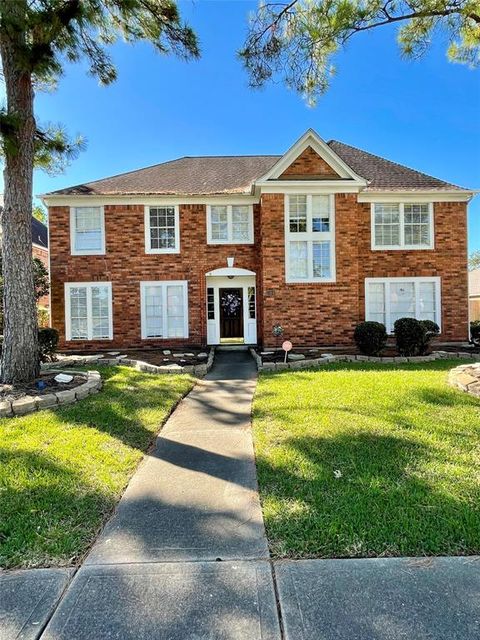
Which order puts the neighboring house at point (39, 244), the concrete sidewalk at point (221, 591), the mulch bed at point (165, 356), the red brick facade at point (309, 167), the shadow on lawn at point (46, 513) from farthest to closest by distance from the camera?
the neighboring house at point (39, 244) → the red brick facade at point (309, 167) → the mulch bed at point (165, 356) → the shadow on lawn at point (46, 513) → the concrete sidewalk at point (221, 591)

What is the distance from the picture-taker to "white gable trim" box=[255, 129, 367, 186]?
1191 cm

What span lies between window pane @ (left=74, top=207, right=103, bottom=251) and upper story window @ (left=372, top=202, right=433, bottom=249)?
9746 millimetres

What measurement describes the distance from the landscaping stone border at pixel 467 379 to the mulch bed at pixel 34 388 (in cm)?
686

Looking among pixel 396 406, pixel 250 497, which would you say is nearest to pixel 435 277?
pixel 396 406

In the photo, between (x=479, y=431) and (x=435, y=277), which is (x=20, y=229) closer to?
(x=479, y=431)

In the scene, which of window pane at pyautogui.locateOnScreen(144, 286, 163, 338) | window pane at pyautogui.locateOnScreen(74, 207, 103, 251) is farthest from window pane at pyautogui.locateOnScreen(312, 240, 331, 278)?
window pane at pyautogui.locateOnScreen(74, 207, 103, 251)

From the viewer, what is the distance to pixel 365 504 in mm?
2926

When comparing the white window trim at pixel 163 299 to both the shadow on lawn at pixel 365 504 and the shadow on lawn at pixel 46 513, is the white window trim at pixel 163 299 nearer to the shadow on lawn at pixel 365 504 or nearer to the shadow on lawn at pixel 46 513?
the shadow on lawn at pixel 46 513

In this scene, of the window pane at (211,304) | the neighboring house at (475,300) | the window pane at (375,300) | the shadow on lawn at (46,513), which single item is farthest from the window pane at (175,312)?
the neighboring house at (475,300)

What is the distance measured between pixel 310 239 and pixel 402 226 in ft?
12.1

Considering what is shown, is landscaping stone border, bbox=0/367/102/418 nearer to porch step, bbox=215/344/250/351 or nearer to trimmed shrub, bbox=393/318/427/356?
porch step, bbox=215/344/250/351

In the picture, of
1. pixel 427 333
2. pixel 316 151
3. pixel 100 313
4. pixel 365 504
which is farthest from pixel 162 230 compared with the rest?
pixel 365 504

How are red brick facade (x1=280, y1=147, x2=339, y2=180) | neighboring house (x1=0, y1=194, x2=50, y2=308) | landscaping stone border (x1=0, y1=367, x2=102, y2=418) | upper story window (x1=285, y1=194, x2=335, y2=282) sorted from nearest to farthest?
landscaping stone border (x1=0, y1=367, x2=102, y2=418) → red brick facade (x1=280, y1=147, x2=339, y2=180) → upper story window (x1=285, y1=194, x2=335, y2=282) → neighboring house (x1=0, y1=194, x2=50, y2=308)

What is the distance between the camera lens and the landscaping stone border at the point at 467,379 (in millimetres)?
6281
